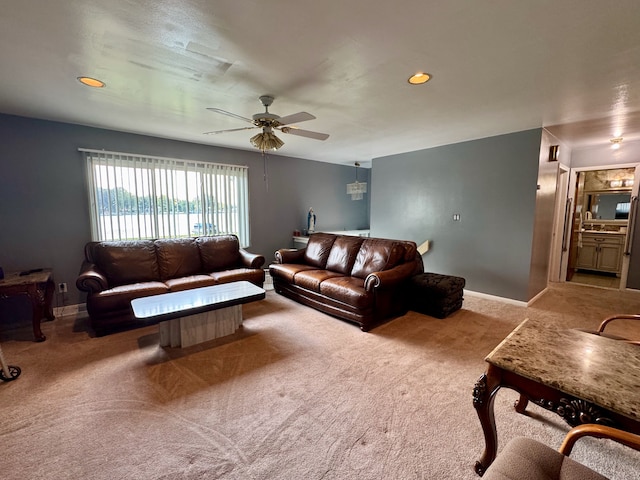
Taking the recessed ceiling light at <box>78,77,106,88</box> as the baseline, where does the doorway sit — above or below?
below

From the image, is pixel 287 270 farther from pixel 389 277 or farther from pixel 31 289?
pixel 31 289

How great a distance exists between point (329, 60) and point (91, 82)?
6.83 ft

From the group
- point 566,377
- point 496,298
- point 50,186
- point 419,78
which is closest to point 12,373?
point 50,186

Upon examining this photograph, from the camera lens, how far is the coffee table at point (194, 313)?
2.45 meters

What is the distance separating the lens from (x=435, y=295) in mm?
3408

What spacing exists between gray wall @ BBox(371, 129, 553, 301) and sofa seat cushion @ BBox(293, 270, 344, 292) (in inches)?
82.0

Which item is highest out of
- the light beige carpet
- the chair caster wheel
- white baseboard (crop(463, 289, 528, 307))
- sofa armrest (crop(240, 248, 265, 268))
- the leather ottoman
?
sofa armrest (crop(240, 248, 265, 268))

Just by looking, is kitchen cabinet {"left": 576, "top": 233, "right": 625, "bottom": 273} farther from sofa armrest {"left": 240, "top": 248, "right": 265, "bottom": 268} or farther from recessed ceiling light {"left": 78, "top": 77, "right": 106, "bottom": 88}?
recessed ceiling light {"left": 78, "top": 77, "right": 106, "bottom": 88}

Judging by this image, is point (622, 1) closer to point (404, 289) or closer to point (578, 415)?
point (578, 415)

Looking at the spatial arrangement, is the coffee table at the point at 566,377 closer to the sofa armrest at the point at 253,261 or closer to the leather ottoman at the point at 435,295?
the leather ottoman at the point at 435,295

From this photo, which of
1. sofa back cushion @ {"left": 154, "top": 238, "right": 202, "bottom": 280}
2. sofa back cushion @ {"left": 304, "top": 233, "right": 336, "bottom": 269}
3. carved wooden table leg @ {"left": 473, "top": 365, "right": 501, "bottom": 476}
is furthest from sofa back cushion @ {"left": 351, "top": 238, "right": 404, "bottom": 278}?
sofa back cushion @ {"left": 154, "top": 238, "right": 202, "bottom": 280}

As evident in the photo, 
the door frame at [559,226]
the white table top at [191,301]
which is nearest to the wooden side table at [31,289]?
the white table top at [191,301]

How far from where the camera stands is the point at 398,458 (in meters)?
1.50

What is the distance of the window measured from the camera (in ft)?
12.4
